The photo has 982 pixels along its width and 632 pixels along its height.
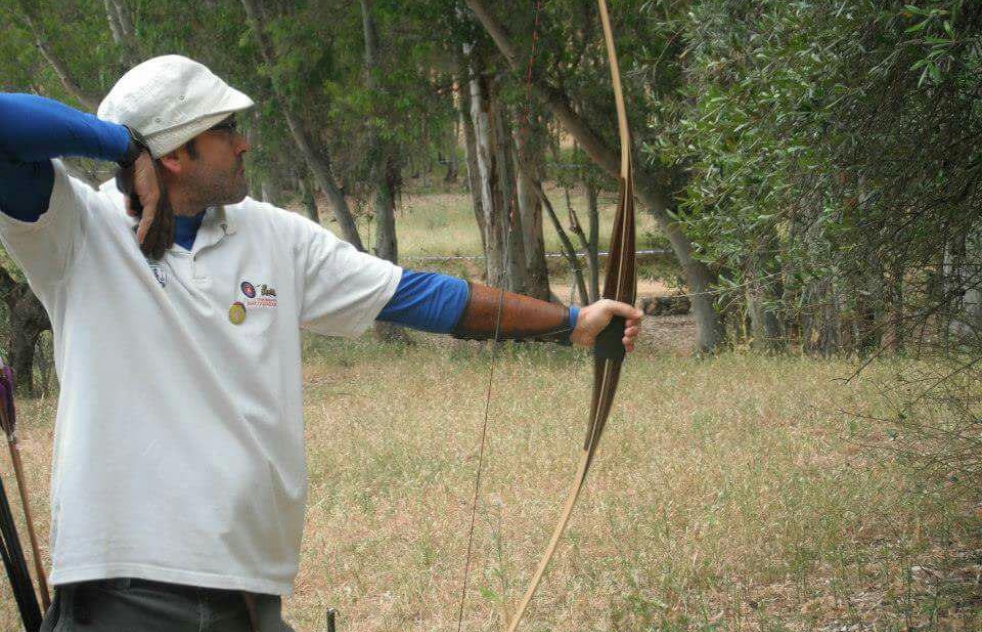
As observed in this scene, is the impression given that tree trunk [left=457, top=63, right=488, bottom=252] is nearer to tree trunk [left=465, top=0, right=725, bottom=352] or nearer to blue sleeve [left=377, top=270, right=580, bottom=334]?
tree trunk [left=465, top=0, right=725, bottom=352]

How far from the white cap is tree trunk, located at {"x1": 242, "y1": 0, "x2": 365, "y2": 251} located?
40.8 ft

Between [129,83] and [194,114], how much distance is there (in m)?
0.16

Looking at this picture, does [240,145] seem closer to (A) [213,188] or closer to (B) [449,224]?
(A) [213,188]

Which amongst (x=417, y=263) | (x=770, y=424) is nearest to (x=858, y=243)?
(x=770, y=424)

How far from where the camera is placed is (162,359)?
228 centimetres

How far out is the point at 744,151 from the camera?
502cm

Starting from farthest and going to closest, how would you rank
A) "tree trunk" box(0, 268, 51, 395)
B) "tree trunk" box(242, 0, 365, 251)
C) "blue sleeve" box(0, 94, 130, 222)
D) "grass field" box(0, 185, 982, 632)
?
"tree trunk" box(242, 0, 365, 251)
"tree trunk" box(0, 268, 51, 395)
"grass field" box(0, 185, 982, 632)
"blue sleeve" box(0, 94, 130, 222)

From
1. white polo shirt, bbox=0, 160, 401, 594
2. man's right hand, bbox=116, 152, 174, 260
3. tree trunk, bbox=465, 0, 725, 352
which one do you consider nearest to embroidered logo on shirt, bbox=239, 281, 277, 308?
white polo shirt, bbox=0, 160, 401, 594

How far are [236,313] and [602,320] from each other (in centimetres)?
91

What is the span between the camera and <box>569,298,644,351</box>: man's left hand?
9.06 ft

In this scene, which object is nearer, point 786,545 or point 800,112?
point 800,112

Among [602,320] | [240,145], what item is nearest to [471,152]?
[602,320]

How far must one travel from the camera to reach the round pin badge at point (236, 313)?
2.39 meters

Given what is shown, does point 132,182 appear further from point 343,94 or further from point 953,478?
point 343,94
